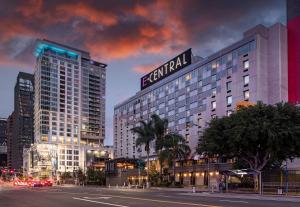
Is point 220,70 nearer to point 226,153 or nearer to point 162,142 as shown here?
point 162,142

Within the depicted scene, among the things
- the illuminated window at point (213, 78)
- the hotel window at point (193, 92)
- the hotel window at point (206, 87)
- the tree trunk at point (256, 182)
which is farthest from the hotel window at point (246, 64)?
the tree trunk at point (256, 182)

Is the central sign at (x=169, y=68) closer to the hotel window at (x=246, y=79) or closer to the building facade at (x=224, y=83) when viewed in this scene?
the building facade at (x=224, y=83)

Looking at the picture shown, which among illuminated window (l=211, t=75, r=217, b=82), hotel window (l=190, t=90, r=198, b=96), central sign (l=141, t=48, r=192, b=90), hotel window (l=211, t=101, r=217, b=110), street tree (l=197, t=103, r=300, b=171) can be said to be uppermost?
central sign (l=141, t=48, r=192, b=90)

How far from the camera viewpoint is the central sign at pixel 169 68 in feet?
464

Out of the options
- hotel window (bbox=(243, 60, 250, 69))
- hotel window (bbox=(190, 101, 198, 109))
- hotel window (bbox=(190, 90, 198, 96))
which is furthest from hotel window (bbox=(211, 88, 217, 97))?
hotel window (bbox=(243, 60, 250, 69))

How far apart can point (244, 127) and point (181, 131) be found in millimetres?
81566

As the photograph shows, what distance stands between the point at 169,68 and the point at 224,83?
37678 millimetres

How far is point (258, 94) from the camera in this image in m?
103

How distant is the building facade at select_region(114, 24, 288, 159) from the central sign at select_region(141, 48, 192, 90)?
1714 mm

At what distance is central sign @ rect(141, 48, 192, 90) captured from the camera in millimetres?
141375

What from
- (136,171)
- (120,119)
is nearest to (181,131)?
(136,171)

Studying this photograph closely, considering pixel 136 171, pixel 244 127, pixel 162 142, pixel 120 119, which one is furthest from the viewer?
pixel 120 119

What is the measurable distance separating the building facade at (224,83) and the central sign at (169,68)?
171 centimetres

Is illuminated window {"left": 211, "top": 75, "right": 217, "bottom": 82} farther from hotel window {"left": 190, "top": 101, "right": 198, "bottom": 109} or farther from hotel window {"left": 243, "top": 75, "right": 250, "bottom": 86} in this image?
hotel window {"left": 243, "top": 75, "right": 250, "bottom": 86}
